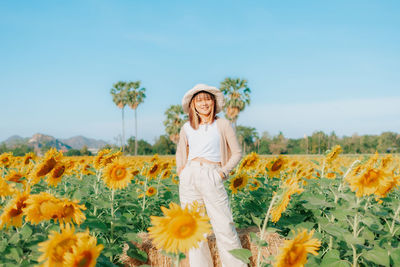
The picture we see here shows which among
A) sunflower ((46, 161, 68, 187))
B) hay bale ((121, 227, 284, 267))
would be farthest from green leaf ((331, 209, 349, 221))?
sunflower ((46, 161, 68, 187))

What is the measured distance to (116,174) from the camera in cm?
270

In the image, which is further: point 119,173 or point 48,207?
point 119,173

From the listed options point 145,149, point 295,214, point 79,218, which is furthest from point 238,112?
A: point 145,149

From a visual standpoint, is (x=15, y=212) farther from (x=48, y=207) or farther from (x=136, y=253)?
(x=136, y=253)

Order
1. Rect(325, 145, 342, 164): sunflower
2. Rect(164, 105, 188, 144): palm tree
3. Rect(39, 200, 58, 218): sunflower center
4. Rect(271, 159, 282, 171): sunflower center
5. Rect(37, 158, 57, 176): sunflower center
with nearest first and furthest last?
Rect(39, 200, 58, 218): sunflower center, Rect(37, 158, 57, 176): sunflower center, Rect(325, 145, 342, 164): sunflower, Rect(271, 159, 282, 171): sunflower center, Rect(164, 105, 188, 144): palm tree

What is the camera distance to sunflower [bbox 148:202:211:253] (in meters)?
1.42

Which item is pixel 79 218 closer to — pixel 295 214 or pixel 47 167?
pixel 47 167

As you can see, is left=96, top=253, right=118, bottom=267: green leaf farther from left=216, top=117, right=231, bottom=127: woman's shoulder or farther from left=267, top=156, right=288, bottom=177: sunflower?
left=267, top=156, right=288, bottom=177: sunflower

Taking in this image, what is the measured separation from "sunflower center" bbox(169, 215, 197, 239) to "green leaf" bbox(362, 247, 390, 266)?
5.33 feet

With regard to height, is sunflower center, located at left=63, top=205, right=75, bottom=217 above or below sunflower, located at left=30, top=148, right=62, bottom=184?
below

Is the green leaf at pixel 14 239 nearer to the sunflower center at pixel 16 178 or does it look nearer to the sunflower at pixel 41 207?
the sunflower at pixel 41 207

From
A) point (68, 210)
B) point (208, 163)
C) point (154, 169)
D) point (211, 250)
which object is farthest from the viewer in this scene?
point (154, 169)

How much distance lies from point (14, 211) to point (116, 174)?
38.0 inches

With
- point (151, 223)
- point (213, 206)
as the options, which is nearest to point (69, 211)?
point (151, 223)
